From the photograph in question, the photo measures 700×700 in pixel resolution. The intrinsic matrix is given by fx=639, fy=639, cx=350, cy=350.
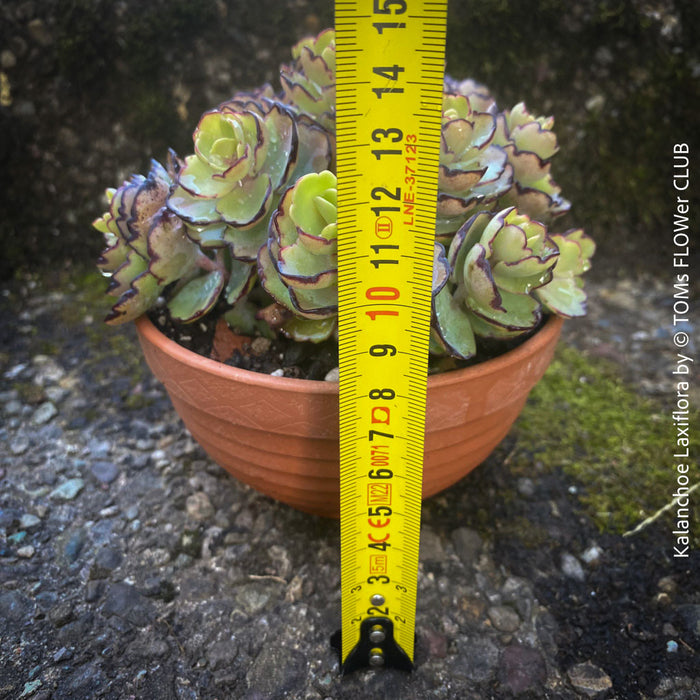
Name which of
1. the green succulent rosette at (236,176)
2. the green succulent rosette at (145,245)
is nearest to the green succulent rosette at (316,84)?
the green succulent rosette at (236,176)

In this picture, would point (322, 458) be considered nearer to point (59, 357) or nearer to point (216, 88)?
point (59, 357)

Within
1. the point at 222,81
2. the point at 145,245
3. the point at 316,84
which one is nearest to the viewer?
the point at 145,245

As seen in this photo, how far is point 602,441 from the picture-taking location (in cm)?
142

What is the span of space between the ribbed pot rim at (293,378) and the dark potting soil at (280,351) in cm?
5

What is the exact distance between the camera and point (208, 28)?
5.87 ft

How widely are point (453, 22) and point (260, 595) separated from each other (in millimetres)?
1570

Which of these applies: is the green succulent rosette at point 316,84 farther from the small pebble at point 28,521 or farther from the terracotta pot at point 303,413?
the small pebble at point 28,521

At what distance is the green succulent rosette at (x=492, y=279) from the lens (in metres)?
0.86

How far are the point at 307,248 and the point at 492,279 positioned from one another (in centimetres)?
25

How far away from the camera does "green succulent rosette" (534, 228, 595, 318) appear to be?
99cm

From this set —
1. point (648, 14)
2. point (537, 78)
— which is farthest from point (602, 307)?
point (648, 14)

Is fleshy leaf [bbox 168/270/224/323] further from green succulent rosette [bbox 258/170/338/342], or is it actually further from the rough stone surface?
the rough stone surface

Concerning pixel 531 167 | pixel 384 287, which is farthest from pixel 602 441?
pixel 384 287

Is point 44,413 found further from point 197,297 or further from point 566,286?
point 566,286
